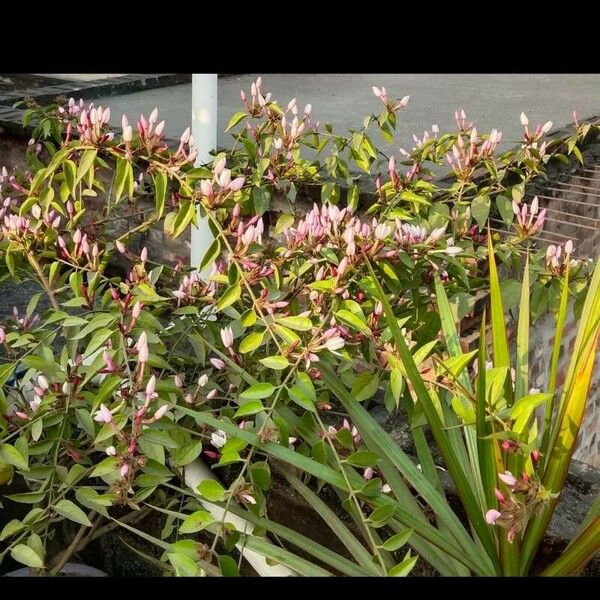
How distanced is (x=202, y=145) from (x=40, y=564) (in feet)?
6.60

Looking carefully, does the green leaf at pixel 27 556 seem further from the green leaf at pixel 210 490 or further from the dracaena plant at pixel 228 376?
the green leaf at pixel 210 490

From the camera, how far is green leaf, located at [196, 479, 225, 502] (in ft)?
5.01

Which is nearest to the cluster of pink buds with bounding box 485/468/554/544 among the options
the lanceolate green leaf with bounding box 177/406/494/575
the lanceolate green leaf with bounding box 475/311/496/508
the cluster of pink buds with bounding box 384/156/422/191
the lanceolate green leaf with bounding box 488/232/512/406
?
the lanceolate green leaf with bounding box 475/311/496/508

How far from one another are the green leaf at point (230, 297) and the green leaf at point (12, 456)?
51 centimetres

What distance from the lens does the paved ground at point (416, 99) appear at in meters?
5.87

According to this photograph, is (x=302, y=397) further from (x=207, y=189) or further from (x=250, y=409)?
(x=207, y=189)

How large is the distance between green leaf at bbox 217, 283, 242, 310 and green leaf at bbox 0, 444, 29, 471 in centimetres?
51

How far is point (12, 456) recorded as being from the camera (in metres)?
1.58

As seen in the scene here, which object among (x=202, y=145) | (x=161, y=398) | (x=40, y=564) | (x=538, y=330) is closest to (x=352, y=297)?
(x=161, y=398)

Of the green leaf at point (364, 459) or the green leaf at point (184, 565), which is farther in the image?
the green leaf at point (364, 459)

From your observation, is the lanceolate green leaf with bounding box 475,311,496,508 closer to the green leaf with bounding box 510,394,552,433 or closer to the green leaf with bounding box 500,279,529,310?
the green leaf with bounding box 510,394,552,433

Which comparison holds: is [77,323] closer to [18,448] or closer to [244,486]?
[18,448]

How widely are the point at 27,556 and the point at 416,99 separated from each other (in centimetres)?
612

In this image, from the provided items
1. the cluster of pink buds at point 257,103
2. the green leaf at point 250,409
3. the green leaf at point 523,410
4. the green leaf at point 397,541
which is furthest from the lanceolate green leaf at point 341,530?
the cluster of pink buds at point 257,103
